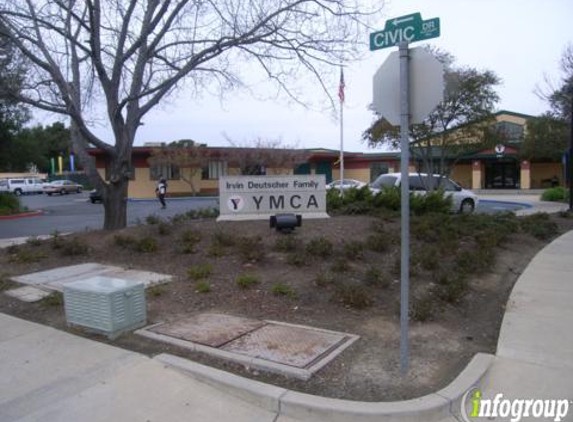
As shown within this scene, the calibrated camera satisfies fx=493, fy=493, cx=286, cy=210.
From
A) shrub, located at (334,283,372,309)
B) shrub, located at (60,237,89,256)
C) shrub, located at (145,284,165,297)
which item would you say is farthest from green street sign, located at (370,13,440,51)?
shrub, located at (60,237,89,256)

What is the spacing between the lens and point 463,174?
4766cm

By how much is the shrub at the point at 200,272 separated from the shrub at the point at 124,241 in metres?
2.14

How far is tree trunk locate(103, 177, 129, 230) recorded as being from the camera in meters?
10.9

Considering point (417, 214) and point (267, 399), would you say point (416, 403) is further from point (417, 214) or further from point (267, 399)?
point (417, 214)

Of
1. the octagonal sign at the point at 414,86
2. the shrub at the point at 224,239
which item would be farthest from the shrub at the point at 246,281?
the octagonal sign at the point at 414,86

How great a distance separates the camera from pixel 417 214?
13.0 m

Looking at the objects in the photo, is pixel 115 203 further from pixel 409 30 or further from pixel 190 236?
pixel 409 30

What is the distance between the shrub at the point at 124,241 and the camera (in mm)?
9109

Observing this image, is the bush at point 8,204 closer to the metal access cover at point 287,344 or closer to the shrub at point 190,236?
the shrub at point 190,236

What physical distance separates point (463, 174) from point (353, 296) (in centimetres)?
4503

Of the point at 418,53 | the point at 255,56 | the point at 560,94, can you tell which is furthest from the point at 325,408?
the point at 560,94

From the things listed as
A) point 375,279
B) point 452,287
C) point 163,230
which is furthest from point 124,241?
point 452,287

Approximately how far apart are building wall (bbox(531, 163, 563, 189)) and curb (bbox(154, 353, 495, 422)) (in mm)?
47632

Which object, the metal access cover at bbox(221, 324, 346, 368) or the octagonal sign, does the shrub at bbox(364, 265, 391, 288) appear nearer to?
the metal access cover at bbox(221, 324, 346, 368)
